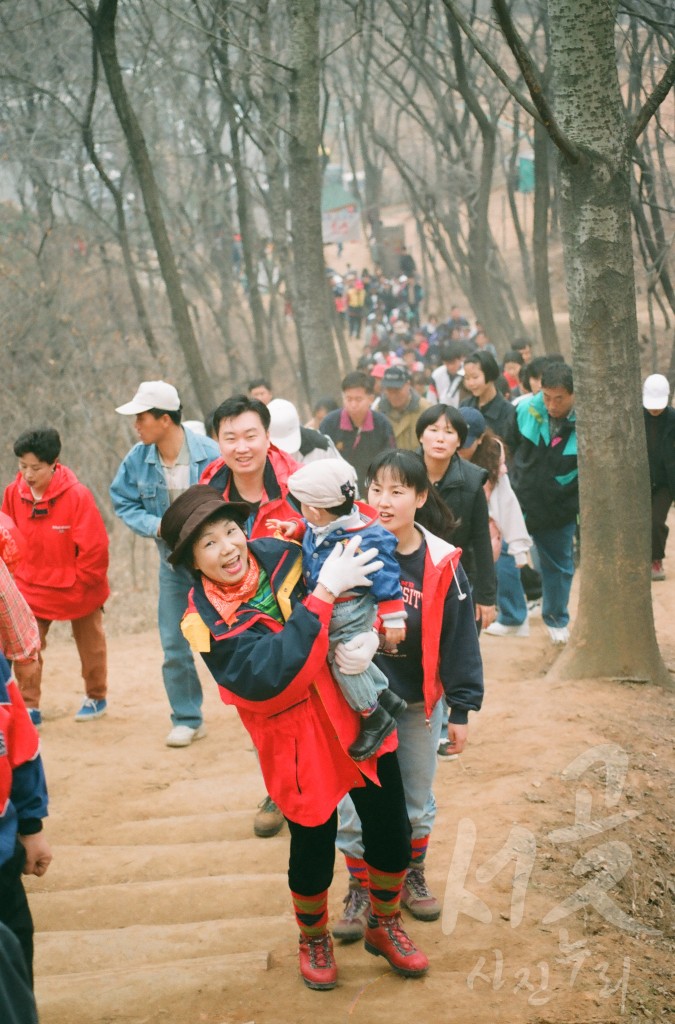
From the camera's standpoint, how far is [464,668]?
380 cm

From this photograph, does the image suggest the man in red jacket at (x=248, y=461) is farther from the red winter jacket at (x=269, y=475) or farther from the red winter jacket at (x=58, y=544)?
the red winter jacket at (x=58, y=544)

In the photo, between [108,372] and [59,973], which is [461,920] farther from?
[108,372]

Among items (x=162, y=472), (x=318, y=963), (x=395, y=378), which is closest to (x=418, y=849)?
(x=318, y=963)

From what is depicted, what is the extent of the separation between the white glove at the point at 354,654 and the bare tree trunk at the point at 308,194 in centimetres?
830

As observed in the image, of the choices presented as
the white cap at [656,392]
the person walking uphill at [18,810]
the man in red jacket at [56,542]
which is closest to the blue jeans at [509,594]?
the white cap at [656,392]

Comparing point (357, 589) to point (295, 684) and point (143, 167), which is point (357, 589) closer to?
point (295, 684)

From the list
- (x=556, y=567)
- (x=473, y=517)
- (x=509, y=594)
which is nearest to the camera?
(x=473, y=517)

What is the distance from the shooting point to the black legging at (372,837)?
134 inches

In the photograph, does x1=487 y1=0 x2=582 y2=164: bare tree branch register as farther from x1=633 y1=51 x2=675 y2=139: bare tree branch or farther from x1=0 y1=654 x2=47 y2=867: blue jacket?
x1=0 y1=654 x2=47 y2=867: blue jacket

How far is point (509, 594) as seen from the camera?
325 inches

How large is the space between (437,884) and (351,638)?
1.49 m

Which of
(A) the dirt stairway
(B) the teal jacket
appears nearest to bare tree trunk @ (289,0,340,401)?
(B) the teal jacket

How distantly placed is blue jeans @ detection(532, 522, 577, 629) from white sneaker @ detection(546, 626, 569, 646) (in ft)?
0.08

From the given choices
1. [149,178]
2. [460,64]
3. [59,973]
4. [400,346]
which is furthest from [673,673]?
[400,346]
